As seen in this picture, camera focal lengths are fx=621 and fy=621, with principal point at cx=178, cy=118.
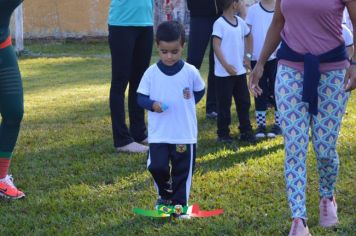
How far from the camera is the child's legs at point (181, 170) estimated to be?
→ 13.5ft

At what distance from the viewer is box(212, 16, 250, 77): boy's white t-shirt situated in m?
6.27

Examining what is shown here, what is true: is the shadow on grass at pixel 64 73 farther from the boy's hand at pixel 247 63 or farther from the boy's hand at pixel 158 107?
the boy's hand at pixel 158 107

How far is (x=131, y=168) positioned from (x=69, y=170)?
21.9 inches

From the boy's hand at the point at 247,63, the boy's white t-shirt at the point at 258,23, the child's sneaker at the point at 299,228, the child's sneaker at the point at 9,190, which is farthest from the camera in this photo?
the boy's white t-shirt at the point at 258,23

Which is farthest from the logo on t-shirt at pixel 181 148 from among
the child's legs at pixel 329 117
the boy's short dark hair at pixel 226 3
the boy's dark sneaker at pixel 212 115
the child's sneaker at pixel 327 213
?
A: the boy's dark sneaker at pixel 212 115

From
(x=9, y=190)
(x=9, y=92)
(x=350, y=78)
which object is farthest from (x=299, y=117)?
(x=9, y=190)

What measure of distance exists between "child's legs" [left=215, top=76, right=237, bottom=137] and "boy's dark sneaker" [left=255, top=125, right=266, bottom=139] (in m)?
0.37

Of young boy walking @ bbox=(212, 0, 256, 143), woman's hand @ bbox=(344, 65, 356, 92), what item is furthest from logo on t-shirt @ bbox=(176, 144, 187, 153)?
young boy walking @ bbox=(212, 0, 256, 143)

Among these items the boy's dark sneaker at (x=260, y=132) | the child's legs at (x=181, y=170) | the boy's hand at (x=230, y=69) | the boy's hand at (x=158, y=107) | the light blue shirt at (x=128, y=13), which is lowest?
the boy's dark sneaker at (x=260, y=132)

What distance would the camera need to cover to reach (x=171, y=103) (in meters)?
4.05

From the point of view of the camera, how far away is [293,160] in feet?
12.2

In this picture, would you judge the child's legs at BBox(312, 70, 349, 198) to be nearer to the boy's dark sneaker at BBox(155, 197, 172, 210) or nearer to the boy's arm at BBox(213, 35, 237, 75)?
the boy's dark sneaker at BBox(155, 197, 172, 210)

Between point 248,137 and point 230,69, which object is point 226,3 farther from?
point 248,137

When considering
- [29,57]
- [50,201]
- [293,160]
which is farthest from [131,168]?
[29,57]
